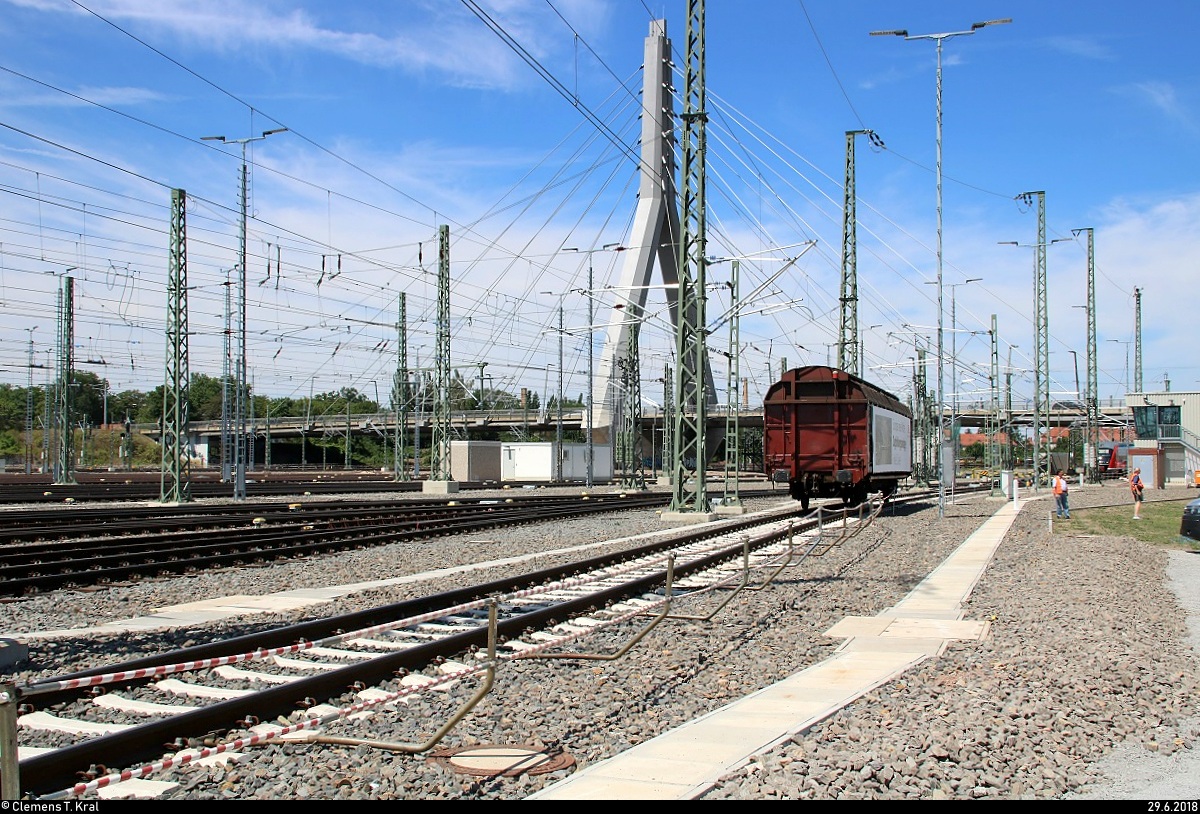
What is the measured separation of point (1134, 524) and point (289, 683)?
28265mm

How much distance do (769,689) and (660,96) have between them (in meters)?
57.4

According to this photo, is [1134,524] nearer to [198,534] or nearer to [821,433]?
[821,433]

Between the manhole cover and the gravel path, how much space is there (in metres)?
0.09

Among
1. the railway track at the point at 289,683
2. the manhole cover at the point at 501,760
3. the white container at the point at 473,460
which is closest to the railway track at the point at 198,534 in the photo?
the railway track at the point at 289,683

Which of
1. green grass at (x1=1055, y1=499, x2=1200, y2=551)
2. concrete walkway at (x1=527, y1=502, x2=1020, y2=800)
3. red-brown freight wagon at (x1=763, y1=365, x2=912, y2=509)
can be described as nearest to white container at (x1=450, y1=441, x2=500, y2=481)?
red-brown freight wagon at (x1=763, y1=365, x2=912, y2=509)

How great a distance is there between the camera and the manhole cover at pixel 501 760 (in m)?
5.95

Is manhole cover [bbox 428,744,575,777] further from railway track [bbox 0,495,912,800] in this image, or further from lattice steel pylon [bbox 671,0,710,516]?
lattice steel pylon [bbox 671,0,710,516]

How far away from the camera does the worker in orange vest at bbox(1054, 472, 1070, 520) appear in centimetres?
2969

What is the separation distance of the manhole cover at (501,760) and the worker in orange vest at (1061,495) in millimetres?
27067

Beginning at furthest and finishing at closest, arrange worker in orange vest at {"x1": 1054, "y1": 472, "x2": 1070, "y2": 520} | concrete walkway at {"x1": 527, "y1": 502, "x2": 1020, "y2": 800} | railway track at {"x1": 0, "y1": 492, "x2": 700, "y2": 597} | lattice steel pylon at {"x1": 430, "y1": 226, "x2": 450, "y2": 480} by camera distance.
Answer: lattice steel pylon at {"x1": 430, "y1": 226, "x2": 450, "y2": 480} < worker in orange vest at {"x1": 1054, "y1": 472, "x2": 1070, "y2": 520} < railway track at {"x1": 0, "y1": 492, "x2": 700, "y2": 597} < concrete walkway at {"x1": 527, "y1": 502, "x2": 1020, "y2": 800}

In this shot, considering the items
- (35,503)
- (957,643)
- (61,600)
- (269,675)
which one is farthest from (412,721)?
(35,503)

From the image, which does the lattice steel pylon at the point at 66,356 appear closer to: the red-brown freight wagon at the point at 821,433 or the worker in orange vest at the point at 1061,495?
the red-brown freight wagon at the point at 821,433

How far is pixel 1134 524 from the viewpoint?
29359 mm

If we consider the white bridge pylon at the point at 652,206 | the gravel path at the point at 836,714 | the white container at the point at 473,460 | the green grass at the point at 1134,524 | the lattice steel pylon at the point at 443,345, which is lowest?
the green grass at the point at 1134,524
